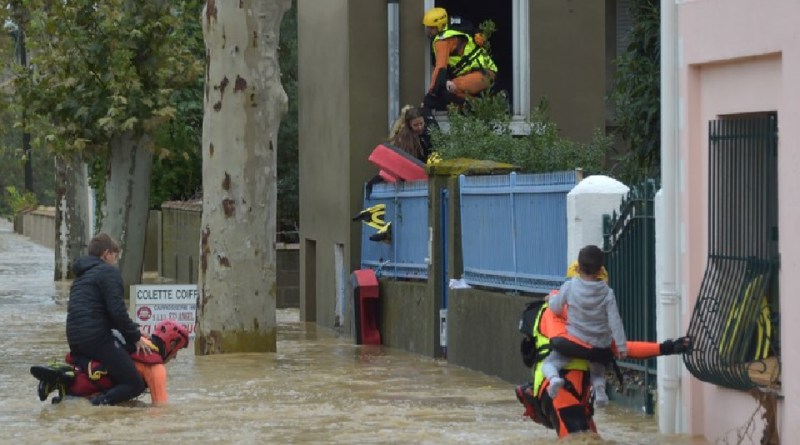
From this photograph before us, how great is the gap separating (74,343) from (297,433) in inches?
99.1

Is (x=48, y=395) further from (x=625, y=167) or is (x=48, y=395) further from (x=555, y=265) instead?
(x=625, y=167)

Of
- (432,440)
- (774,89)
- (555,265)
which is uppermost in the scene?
(774,89)

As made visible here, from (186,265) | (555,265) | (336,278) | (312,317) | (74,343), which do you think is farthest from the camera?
(186,265)

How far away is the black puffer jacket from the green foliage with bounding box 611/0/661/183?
22.5 ft

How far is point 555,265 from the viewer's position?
50.6ft

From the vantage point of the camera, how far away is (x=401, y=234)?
21.3m

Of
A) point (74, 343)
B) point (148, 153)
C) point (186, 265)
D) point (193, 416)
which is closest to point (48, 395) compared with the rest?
point (74, 343)

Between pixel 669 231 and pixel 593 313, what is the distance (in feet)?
3.86

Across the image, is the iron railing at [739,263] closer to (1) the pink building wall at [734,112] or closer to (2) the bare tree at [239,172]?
(1) the pink building wall at [734,112]

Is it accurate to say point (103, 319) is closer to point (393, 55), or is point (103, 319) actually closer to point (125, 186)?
point (393, 55)

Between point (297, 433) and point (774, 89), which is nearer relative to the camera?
point (774, 89)

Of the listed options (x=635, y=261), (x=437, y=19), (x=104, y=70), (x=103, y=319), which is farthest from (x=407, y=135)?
(x=104, y=70)

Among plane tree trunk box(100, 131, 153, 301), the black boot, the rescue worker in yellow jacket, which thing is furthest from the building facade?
plane tree trunk box(100, 131, 153, 301)

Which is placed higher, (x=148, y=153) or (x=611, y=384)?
(x=148, y=153)
